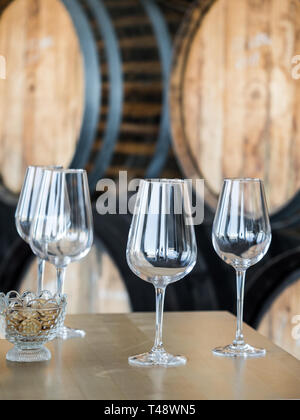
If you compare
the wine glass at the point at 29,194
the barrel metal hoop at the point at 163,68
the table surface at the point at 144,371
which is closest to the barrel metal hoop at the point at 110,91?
the barrel metal hoop at the point at 163,68

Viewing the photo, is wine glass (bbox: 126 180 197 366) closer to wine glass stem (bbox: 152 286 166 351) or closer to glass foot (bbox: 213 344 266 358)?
wine glass stem (bbox: 152 286 166 351)

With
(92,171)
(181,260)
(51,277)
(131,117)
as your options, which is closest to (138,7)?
(131,117)

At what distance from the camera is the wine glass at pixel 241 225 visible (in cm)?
122

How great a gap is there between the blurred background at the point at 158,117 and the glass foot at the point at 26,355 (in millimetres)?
1006

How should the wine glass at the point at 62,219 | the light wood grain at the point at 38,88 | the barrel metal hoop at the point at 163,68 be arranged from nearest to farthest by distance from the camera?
1. the wine glass at the point at 62,219
2. the barrel metal hoop at the point at 163,68
3. the light wood grain at the point at 38,88

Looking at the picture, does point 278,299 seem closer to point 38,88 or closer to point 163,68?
point 163,68

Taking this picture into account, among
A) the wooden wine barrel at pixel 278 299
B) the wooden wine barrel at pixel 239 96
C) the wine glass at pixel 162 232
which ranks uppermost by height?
the wooden wine barrel at pixel 239 96

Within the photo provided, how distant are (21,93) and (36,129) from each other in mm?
A: 141

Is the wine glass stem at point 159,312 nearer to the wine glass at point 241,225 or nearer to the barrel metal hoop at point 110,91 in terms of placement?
the wine glass at point 241,225

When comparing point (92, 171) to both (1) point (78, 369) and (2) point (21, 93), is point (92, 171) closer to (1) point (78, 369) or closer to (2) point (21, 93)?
(2) point (21, 93)

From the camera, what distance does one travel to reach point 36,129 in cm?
283

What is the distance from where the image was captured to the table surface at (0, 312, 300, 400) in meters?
1.01

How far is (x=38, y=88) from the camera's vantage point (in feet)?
9.18

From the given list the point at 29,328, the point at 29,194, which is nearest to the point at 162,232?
the point at 29,328
